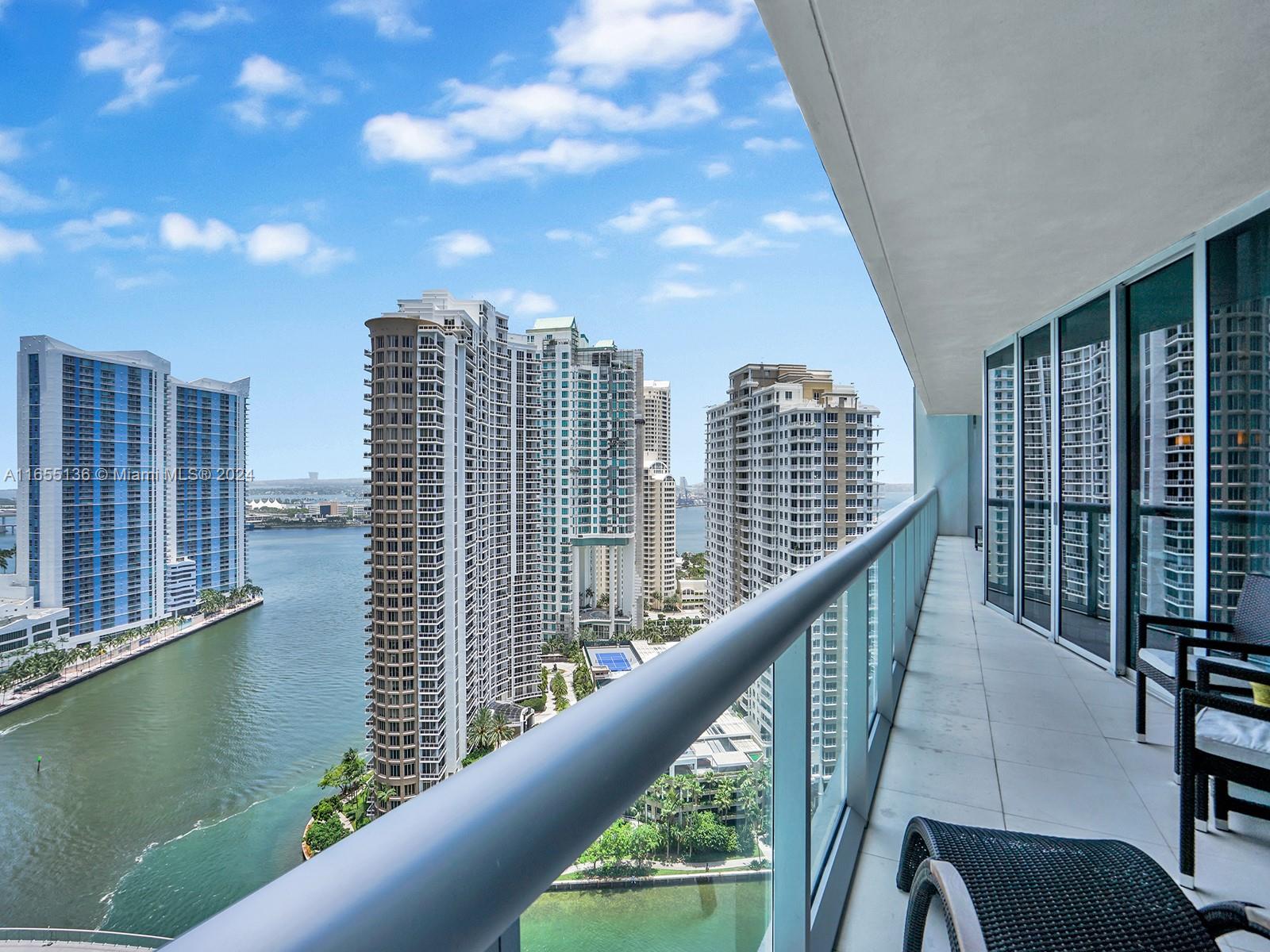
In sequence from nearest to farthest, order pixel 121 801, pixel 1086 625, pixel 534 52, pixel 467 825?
pixel 467 825 → pixel 1086 625 → pixel 121 801 → pixel 534 52

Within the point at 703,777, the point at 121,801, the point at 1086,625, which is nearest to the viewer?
the point at 703,777

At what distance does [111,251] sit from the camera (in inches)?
806

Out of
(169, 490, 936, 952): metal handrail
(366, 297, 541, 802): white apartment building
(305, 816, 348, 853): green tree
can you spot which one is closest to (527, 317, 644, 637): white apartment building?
(366, 297, 541, 802): white apartment building

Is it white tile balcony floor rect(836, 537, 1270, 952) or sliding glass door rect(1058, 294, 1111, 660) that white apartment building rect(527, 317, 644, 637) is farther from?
white tile balcony floor rect(836, 537, 1270, 952)

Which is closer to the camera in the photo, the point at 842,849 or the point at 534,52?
the point at 842,849

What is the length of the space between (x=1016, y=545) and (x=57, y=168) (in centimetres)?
2557

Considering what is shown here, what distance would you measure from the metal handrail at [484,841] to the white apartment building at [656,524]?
20034 mm

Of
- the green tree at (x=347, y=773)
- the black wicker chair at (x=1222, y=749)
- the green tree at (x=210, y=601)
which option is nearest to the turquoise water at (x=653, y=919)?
the black wicker chair at (x=1222, y=749)

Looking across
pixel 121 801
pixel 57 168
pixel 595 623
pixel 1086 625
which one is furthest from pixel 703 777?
pixel 57 168

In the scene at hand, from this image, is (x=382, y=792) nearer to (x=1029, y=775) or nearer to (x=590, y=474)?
(x=1029, y=775)

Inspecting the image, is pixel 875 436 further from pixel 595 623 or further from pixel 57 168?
pixel 57 168

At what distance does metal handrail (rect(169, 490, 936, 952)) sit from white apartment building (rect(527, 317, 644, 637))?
16.6 metres

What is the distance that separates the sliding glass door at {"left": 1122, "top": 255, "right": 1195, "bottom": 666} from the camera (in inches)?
146

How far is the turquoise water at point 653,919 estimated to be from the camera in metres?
0.54
